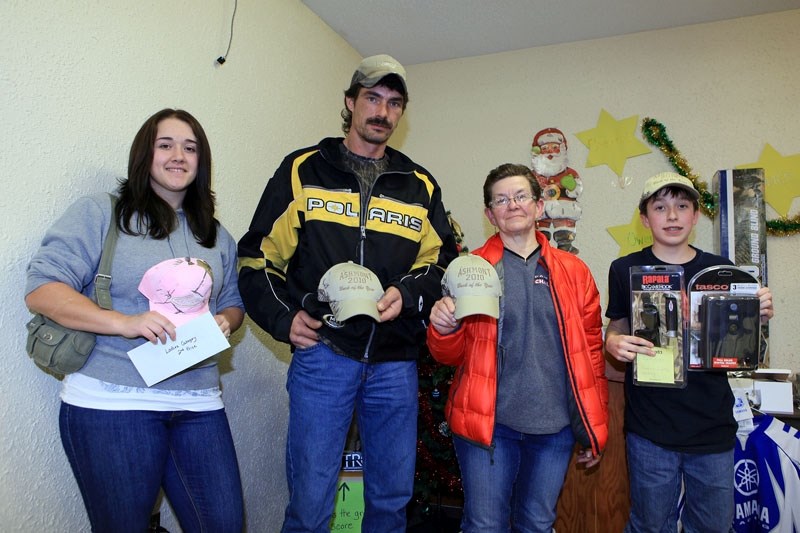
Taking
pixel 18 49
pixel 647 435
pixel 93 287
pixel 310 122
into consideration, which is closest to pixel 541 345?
pixel 647 435

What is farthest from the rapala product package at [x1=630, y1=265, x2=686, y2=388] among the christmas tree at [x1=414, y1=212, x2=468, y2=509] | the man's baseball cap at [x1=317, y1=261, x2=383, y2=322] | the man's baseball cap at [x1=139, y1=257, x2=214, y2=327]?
the man's baseball cap at [x1=139, y1=257, x2=214, y2=327]

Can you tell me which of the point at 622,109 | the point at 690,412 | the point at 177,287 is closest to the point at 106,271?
the point at 177,287

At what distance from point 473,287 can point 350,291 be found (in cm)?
33

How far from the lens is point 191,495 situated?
1.48 metres

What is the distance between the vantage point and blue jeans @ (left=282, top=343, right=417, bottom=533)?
1574 mm

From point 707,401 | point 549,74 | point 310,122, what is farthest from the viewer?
point 549,74

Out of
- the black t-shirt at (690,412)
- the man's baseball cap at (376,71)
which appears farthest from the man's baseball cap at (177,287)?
the black t-shirt at (690,412)

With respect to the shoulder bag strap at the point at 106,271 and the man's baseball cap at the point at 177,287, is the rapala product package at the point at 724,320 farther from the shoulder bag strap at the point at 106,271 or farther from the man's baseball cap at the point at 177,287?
the shoulder bag strap at the point at 106,271

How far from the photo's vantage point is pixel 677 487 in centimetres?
172

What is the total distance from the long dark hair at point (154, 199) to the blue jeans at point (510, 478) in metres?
1.03

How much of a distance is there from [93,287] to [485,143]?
2.68m

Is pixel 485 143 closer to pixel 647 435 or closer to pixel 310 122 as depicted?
pixel 310 122

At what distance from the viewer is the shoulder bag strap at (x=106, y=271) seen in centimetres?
135

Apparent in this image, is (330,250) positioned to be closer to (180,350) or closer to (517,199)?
(180,350)
